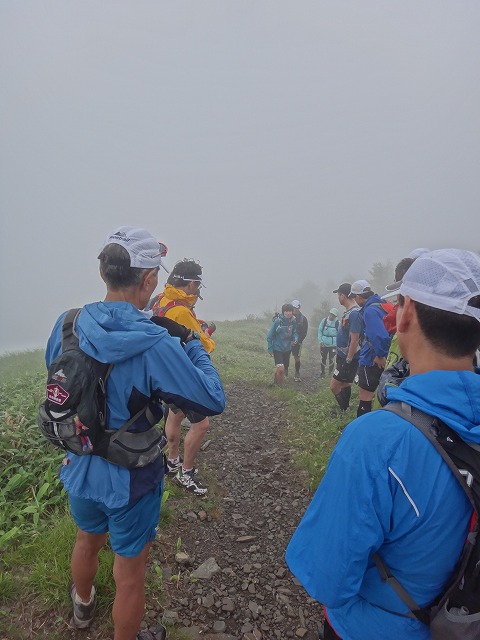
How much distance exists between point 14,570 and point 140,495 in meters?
2.11

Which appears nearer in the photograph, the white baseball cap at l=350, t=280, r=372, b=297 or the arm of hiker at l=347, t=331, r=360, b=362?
the white baseball cap at l=350, t=280, r=372, b=297

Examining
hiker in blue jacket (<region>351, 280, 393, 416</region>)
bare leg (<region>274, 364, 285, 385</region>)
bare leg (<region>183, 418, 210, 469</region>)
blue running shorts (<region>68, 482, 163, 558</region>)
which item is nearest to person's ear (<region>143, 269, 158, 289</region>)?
blue running shorts (<region>68, 482, 163, 558</region>)

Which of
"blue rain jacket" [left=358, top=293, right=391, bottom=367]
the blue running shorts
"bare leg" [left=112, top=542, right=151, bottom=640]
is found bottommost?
"bare leg" [left=112, top=542, right=151, bottom=640]

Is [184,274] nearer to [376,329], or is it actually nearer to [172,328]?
[172,328]

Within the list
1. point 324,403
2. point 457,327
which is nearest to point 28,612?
point 457,327

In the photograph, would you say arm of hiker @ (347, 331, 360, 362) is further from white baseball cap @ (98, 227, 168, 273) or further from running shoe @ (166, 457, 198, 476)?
white baseball cap @ (98, 227, 168, 273)

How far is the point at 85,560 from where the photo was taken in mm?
2926

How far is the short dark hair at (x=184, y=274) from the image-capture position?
204 inches

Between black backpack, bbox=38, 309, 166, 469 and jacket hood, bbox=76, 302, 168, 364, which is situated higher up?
jacket hood, bbox=76, 302, 168, 364

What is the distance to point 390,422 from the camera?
1.55 meters

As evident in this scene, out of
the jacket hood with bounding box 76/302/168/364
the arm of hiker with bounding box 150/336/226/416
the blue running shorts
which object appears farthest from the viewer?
the blue running shorts

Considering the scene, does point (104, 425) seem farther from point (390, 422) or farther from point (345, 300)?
point (345, 300)

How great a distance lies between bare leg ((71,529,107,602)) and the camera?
2.83m

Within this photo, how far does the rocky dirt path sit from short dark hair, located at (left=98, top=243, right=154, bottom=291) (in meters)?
2.96
